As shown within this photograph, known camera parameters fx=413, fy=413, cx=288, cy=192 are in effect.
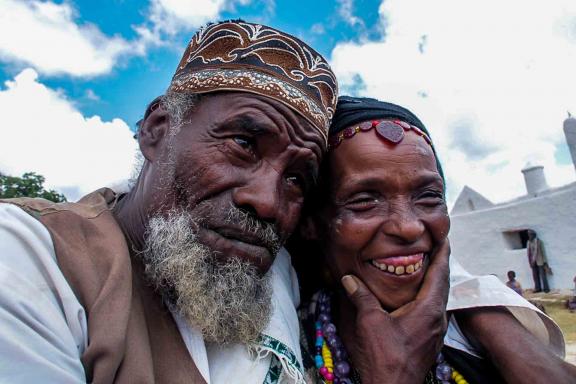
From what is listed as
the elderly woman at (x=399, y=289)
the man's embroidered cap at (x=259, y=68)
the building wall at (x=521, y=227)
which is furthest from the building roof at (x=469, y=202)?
the man's embroidered cap at (x=259, y=68)

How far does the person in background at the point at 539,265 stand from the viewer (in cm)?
1497

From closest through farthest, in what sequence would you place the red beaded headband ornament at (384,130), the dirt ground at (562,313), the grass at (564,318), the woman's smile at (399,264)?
the woman's smile at (399,264) → the red beaded headband ornament at (384,130) → the dirt ground at (562,313) → the grass at (564,318)

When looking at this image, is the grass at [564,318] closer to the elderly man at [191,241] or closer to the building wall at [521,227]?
the building wall at [521,227]

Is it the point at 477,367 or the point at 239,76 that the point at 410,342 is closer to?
the point at 477,367

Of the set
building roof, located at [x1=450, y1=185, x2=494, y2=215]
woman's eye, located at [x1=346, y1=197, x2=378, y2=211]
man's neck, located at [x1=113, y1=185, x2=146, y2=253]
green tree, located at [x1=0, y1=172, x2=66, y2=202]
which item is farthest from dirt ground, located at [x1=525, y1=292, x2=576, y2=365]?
green tree, located at [x1=0, y1=172, x2=66, y2=202]

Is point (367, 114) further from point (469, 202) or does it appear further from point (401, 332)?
point (469, 202)

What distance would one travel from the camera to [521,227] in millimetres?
16078

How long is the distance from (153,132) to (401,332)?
1.52m

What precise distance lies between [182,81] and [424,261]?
149 cm

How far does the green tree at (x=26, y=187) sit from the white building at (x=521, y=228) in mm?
17753

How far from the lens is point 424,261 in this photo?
2.02 meters

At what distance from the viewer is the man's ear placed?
79.5 inches

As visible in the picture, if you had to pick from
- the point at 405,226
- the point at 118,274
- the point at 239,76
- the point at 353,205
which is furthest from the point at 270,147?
the point at 118,274

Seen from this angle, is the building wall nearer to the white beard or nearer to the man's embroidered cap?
the man's embroidered cap
